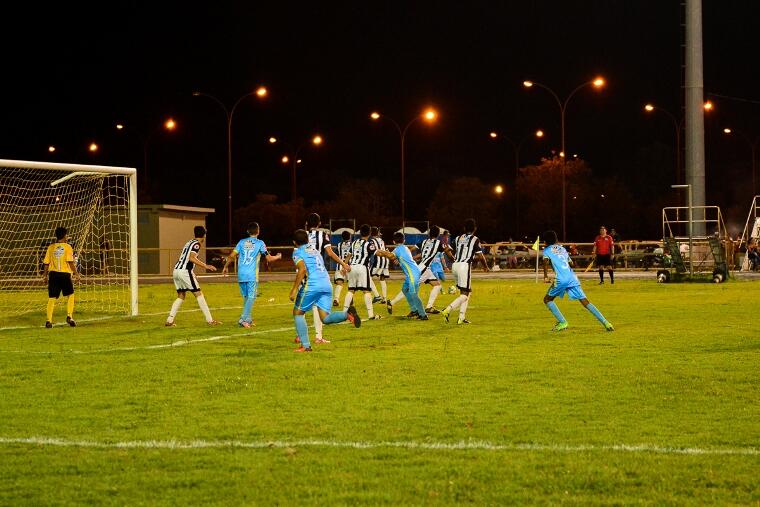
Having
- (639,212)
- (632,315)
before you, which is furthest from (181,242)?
(639,212)

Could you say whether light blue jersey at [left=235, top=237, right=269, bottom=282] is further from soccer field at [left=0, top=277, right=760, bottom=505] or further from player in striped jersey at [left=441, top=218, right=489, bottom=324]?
player in striped jersey at [left=441, top=218, right=489, bottom=324]

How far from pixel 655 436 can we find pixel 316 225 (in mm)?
10448

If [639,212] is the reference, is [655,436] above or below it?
below

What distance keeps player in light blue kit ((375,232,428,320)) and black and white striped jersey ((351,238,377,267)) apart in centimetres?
48

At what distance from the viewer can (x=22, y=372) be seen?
42.3 ft

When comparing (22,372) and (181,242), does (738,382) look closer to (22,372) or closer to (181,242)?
(22,372)

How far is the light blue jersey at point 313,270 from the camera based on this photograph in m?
14.2

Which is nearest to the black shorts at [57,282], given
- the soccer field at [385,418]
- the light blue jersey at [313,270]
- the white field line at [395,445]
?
the soccer field at [385,418]

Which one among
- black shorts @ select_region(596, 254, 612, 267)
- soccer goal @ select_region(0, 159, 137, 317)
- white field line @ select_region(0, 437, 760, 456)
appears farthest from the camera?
black shorts @ select_region(596, 254, 612, 267)

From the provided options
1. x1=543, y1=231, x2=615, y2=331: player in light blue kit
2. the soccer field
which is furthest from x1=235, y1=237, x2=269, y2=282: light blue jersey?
x1=543, y1=231, x2=615, y2=331: player in light blue kit

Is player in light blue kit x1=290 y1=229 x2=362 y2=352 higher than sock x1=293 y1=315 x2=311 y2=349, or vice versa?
player in light blue kit x1=290 y1=229 x2=362 y2=352

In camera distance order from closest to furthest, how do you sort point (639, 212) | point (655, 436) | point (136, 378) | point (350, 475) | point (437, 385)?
point (350, 475), point (655, 436), point (437, 385), point (136, 378), point (639, 212)

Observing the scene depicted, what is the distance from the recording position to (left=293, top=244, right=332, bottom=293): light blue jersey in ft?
46.5

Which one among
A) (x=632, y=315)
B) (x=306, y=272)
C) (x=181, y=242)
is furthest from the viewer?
(x=181, y=242)
